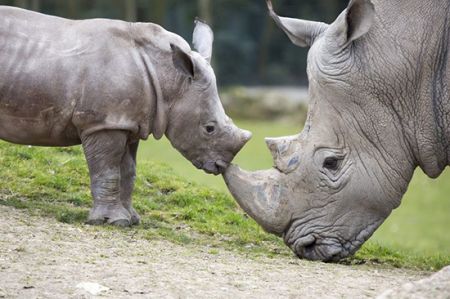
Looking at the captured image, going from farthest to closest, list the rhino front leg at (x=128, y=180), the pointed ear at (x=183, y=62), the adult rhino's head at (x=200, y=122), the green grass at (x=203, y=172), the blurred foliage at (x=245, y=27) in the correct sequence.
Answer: the blurred foliage at (x=245, y=27)
the green grass at (x=203, y=172)
the rhino front leg at (x=128, y=180)
the adult rhino's head at (x=200, y=122)
the pointed ear at (x=183, y=62)

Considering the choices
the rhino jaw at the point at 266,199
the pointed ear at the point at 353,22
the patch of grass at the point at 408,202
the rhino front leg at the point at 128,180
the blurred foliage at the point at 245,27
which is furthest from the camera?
the blurred foliage at the point at 245,27

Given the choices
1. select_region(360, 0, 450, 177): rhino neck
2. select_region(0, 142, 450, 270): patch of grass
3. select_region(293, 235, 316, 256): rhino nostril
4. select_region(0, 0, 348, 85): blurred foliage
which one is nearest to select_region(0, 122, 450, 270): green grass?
select_region(0, 142, 450, 270): patch of grass

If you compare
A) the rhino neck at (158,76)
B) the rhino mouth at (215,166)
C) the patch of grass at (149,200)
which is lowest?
the patch of grass at (149,200)

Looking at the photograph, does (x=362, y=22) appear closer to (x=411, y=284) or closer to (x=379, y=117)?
(x=379, y=117)

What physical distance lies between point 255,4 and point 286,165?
1143 inches

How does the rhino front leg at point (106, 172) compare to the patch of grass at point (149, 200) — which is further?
the patch of grass at point (149, 200)

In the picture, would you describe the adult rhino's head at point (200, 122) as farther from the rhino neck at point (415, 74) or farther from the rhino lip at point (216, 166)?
the rhino neck at point (415, 74)

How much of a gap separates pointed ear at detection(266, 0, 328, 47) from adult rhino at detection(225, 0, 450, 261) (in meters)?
0.14

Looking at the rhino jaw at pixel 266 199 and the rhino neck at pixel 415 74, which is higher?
the rhino neck at pixel 415 74

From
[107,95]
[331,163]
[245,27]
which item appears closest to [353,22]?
[331,163]

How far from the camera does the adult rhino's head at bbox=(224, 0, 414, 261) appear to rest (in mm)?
8664

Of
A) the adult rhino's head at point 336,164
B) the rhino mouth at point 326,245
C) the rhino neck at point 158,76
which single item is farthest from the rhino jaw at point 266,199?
the rhino neck at point 158,76

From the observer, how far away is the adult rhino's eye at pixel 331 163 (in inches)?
345

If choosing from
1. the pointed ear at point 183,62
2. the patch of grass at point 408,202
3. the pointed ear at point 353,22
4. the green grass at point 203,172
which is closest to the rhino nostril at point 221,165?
the pointed ear at point 183,62
